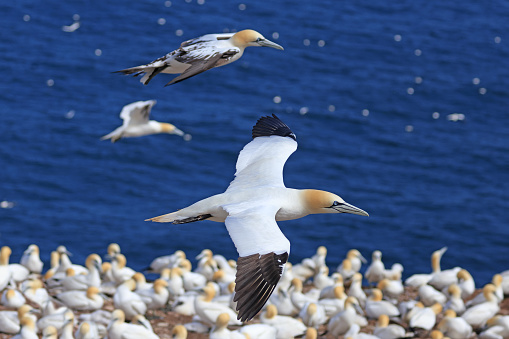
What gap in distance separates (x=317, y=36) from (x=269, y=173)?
3107 cm

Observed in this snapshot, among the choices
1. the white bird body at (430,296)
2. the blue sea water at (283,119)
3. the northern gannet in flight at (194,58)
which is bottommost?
the blue sea water at (283,119)

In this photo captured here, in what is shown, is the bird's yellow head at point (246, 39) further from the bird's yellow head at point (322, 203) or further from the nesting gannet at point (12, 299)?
the nesting gannet at point (12, 299)

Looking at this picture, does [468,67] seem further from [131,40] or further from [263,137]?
[263,137]

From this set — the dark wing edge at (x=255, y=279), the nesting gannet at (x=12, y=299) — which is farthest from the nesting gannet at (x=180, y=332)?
the dark wing edge at (x=255, y=279)

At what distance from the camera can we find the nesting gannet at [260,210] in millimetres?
7652

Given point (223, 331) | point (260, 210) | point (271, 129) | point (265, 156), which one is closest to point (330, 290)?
point (223, 331)

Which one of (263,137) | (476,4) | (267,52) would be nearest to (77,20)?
(267,52)

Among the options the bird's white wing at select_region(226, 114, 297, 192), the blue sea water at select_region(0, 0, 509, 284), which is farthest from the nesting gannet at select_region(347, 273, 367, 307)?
the bird's white wing at select_region(226, 114, 297, 192)

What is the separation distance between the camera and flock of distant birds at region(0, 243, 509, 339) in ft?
52.9

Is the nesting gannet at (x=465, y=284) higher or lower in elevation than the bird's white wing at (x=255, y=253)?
lower

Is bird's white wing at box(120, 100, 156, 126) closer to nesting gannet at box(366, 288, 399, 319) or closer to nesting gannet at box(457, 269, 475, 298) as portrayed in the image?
nesting gannet at box(366, 288, 399, 319)

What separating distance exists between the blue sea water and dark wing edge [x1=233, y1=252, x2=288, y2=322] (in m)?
18.5

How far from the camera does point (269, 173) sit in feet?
33.5

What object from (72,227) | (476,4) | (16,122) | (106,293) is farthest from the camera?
(476,4)
